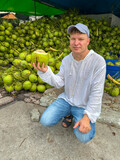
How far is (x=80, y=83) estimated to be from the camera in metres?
1.65

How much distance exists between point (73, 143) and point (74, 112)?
16.4 inches

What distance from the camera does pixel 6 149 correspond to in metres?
1.58

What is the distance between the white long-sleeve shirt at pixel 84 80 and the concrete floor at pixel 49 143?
49 cm

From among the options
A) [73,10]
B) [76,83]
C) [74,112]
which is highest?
[73,10]

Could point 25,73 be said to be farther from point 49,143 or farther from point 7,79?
point 49,143

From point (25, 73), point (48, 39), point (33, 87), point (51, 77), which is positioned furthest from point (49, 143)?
point (48, 39)

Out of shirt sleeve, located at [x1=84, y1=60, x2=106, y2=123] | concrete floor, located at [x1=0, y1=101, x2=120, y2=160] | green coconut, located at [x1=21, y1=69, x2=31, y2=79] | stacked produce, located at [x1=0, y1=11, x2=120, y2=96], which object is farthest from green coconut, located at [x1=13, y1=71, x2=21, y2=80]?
shirt sleeve, located at [x1=84, y1=60, x2=106, y2=123]

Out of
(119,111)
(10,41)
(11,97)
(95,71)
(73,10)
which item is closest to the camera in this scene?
(95,71)

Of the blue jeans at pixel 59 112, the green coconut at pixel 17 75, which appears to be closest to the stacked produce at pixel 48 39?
the green coconut at pixel 17 75

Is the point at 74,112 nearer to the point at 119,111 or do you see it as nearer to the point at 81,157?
the point at 81,157

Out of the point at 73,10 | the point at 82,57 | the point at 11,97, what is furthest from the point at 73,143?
the point at 73,10

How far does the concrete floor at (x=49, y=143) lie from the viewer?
1533 millimetres

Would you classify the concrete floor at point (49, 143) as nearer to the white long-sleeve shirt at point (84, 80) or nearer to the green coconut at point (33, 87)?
the white long-sleeve shirt at point (84, 80)

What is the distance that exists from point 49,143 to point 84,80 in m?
0.98
